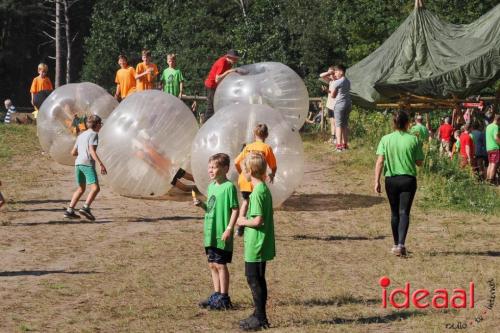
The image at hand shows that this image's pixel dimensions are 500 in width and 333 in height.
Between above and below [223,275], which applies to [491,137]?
above

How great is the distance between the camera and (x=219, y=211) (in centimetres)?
939

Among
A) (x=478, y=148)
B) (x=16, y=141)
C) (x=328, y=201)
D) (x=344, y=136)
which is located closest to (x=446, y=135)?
(x=478, y=148)

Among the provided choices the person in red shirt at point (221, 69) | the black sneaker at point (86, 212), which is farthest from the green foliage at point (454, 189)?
the black sneaker at point (86, 212)

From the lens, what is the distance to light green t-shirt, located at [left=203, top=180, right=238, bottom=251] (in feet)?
30.7

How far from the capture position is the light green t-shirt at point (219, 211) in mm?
9344

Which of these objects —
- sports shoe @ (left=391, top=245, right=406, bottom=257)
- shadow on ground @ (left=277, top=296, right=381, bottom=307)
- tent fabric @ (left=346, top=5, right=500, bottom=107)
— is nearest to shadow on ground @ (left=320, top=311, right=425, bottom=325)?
shadow on ground @ (left=277, top=296, right=381, bottom=307)

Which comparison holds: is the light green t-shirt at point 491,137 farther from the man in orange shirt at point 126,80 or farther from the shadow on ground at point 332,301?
the shadow on ground at point 332,301

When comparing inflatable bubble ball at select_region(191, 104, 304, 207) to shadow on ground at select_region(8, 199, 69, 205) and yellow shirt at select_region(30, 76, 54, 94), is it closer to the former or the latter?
shadow on ground at select_region(8, 199, 69, 205)

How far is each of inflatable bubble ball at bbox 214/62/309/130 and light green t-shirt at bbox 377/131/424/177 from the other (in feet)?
18.3

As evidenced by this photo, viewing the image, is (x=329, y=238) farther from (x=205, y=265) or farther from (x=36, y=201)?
(x=36, y=201)

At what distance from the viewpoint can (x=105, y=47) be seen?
47094 millimetres

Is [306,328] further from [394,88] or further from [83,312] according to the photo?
[394,88]

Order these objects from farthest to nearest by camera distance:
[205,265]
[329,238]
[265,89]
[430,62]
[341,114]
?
[430,62]
[341,114]
[265,89]
[329,238]
[205,265]

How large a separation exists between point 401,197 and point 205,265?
8.19ft
